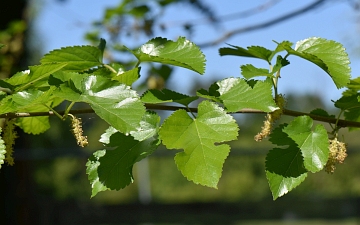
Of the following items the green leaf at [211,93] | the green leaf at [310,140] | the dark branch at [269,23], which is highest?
the green leaf at [211,93]

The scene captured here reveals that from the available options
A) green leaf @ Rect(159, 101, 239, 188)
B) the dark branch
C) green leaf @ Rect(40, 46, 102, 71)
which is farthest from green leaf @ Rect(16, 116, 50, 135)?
the dark branch

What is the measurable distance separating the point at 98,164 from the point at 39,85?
0.35 feet

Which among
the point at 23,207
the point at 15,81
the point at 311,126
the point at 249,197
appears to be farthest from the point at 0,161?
the point at 249,197

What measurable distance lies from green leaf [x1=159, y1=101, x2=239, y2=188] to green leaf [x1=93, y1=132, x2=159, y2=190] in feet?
0.10

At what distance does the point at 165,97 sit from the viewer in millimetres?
515

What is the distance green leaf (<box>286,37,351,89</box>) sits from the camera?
0.55 meters

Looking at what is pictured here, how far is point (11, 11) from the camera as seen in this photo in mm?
2807

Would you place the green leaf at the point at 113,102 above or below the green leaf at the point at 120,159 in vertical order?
above

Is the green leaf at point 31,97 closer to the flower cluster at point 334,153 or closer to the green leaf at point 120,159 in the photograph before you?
the green leaf at point 120,159

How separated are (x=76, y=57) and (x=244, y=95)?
21 centimetres

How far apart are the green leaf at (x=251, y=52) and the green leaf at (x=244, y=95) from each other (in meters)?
0.06

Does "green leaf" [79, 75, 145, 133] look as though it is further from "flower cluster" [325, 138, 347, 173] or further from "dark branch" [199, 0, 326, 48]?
"dark branch" [199, 0, 326, 48]

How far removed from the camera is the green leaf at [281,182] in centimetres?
52

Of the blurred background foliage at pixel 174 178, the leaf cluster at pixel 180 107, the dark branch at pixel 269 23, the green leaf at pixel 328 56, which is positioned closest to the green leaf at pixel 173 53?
the leaf cluster at pixel 180 107
